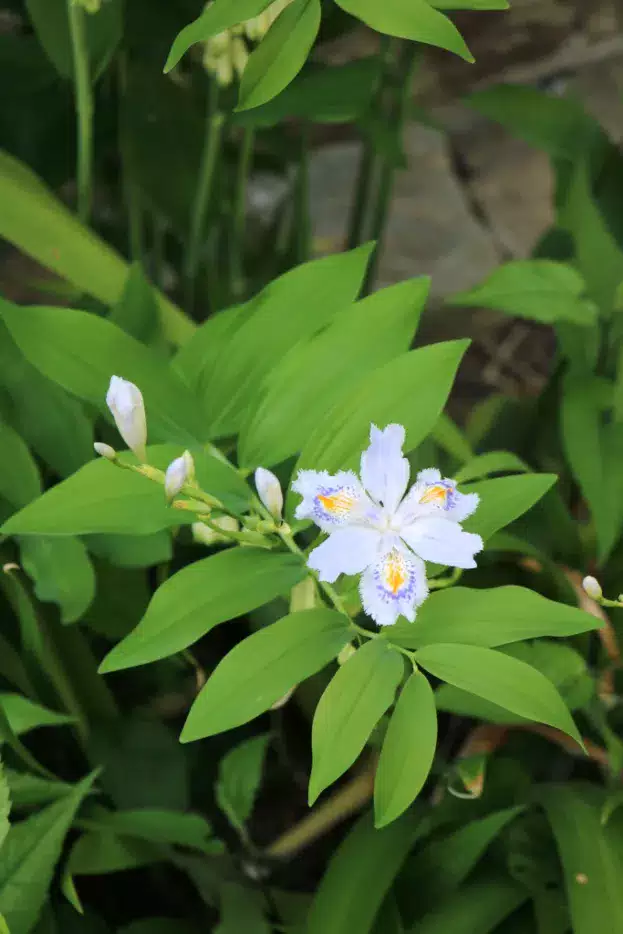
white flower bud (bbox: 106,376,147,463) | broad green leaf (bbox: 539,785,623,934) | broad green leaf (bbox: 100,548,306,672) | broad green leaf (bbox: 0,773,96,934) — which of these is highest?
white flower bud (bbox: 106,376,147,463)

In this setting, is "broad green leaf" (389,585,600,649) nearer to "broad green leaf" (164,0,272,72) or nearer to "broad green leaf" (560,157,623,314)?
"broad green leaf" (164,0,272,72)

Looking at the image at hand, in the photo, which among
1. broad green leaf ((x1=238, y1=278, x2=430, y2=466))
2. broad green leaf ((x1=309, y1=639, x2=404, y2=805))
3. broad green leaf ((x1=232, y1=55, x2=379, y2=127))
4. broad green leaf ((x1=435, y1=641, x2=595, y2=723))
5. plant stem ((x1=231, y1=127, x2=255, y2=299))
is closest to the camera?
broad green leaf ((x1=309, y1=639, x2=404, y2=805))

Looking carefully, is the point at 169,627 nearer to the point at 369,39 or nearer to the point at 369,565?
the point at 369,565

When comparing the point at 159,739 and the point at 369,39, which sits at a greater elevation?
the point at 369,39

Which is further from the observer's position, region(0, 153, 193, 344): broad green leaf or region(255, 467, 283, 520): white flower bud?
region(0, 153, 193, 344): broad green leaf

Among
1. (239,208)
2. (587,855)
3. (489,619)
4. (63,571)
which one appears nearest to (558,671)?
(587,855)

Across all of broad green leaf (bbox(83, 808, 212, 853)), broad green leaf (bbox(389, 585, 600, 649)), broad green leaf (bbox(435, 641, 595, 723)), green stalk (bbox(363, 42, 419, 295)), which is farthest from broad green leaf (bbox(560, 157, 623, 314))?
broad green leaf (bbox(83, 808, 212, 853))

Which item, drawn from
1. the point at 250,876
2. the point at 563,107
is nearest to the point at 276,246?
the point at 563,107
